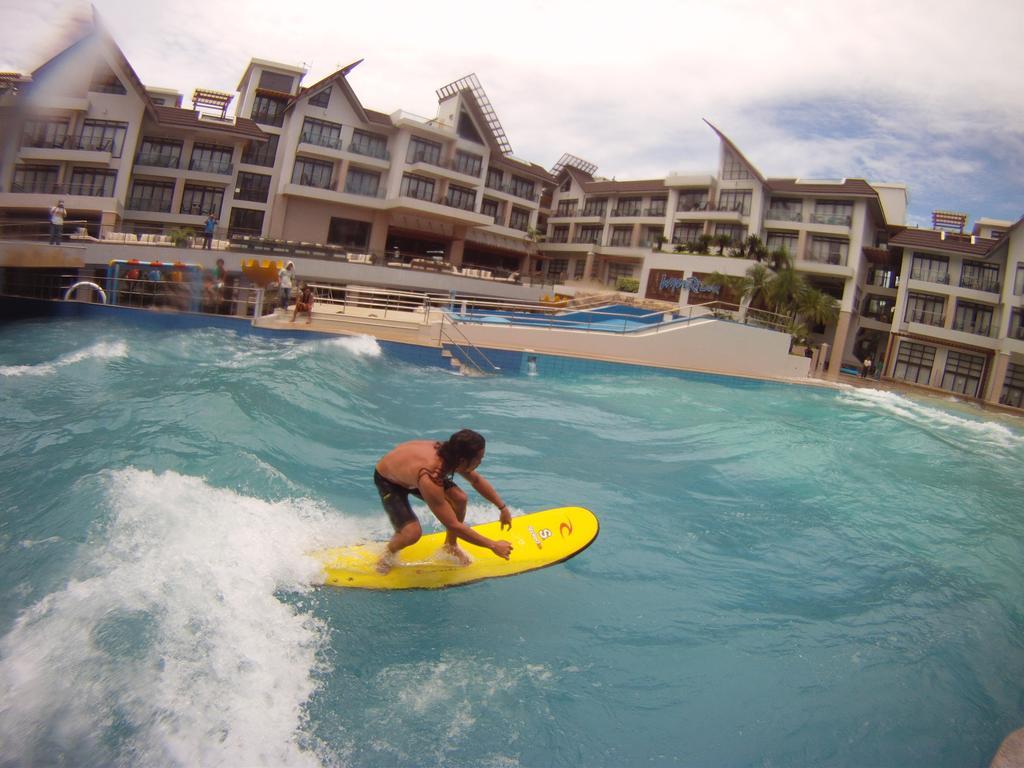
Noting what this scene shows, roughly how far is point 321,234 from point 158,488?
33242 mm

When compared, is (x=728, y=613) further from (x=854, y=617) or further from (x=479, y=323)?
(x=479, y=323)

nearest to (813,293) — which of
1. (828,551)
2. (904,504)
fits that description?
(904,504)

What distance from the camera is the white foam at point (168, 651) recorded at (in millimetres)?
3395

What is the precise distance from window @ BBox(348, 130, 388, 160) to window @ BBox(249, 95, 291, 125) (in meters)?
A: 4.77

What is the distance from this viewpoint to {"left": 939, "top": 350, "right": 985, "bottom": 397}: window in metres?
32.0

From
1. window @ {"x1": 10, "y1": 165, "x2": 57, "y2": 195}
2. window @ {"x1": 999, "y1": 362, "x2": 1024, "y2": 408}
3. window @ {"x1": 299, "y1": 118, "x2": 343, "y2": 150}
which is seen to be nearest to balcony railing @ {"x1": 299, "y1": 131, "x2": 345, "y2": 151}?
window @ {"x1": 299, "y1": 118, "x2": 343, "y2": 150}

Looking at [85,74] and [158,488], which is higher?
[85,74]

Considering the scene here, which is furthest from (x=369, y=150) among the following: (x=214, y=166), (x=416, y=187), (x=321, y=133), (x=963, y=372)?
(x=963, y=372)

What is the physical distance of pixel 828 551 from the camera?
7680 mm

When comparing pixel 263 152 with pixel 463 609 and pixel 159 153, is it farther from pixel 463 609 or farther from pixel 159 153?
pixel 463 609

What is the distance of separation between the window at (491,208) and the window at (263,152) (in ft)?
47.1

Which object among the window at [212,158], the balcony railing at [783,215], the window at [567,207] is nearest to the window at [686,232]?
the balcony railing at [783,215]

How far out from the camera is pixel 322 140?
35625 mm

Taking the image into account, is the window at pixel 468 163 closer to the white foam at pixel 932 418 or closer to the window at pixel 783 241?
the window at pixel 783 241
